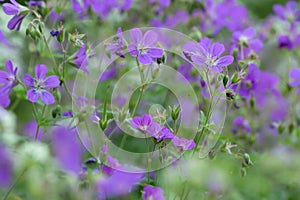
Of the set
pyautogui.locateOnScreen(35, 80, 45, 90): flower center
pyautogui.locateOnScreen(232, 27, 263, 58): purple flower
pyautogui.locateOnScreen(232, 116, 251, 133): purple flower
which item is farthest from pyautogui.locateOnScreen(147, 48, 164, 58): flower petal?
pyautogui.locateOnScreen(232, 116, 251, 133): purple flower

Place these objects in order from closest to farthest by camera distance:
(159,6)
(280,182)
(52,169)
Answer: (52,169) < (280,182) < (159,6)

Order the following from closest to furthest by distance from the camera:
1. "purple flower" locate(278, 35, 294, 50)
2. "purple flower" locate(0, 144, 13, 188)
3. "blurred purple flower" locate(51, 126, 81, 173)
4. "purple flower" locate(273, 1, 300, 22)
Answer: "blurred purple flower" locate(51, 126, 81, 173) < "purple flower" locate(0, 144, 13, 188) < "purple flower" locate(278, 35, 294, 50) < "purple flower" locate(273, 1, 300, 22)

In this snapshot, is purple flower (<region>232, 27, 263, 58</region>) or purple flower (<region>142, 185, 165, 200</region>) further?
purple flower (<region>232, 27, 263, 58</region>)

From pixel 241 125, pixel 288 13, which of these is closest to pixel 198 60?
pixel 241 125

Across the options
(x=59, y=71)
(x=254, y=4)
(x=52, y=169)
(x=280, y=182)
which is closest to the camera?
(x=59, y=71)

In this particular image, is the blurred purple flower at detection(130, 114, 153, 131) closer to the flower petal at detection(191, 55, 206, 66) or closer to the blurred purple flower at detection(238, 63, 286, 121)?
the flower petal at detection(191, 55, 206, 66)

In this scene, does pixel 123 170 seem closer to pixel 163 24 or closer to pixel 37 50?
pixel 37 50

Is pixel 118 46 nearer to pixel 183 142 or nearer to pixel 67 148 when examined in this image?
pixel 183 142

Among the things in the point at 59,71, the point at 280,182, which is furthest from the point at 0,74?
the point at 280,182
